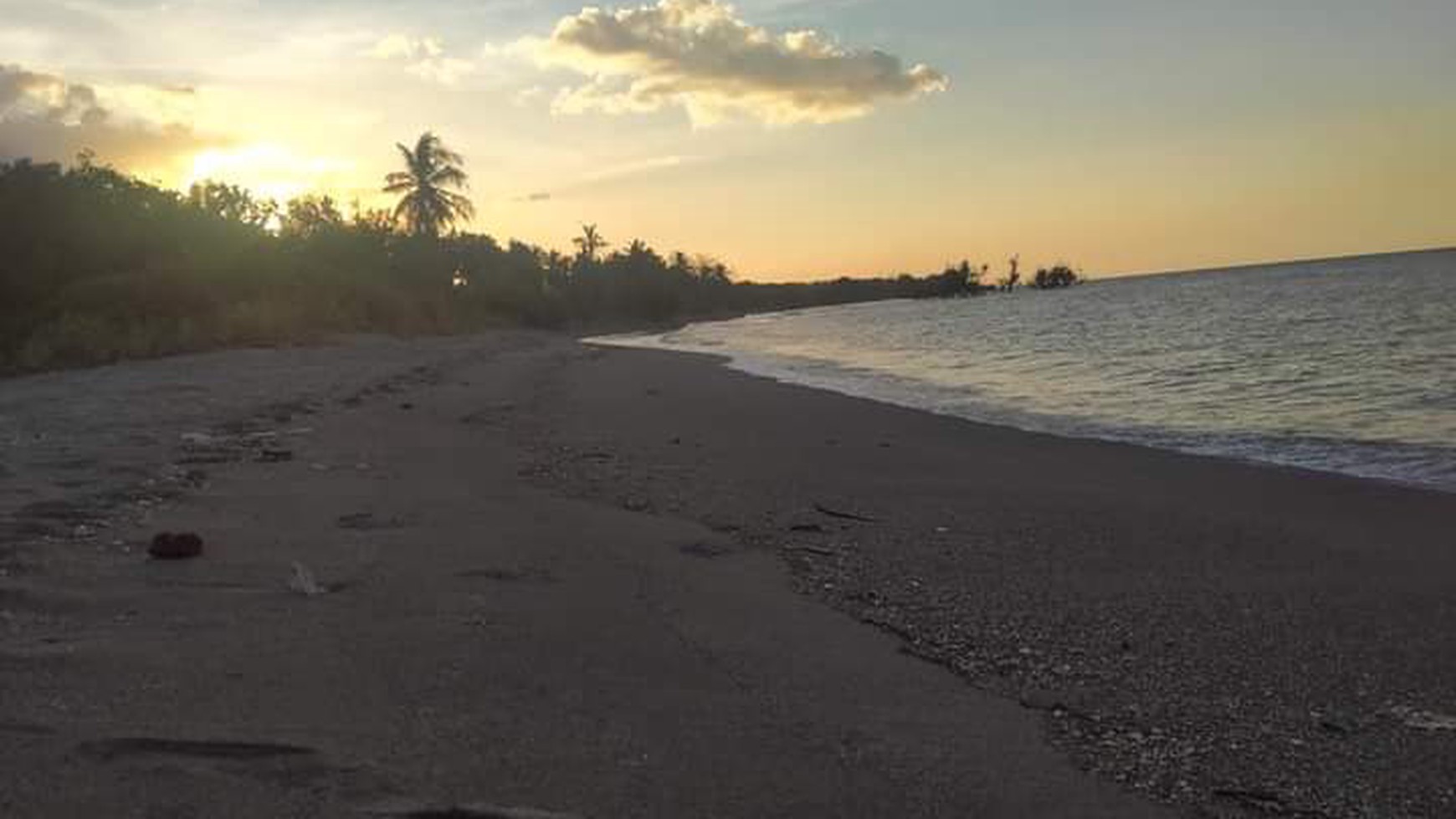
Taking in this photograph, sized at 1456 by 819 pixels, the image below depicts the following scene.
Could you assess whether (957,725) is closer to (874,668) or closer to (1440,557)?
(874,668)

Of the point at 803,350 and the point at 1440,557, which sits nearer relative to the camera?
the point at 1440,557

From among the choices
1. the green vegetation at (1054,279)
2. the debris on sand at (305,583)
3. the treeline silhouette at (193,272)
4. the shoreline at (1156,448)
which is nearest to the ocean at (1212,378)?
the shoreline at (1156,448)

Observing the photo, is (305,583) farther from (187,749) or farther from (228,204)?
(228,204)

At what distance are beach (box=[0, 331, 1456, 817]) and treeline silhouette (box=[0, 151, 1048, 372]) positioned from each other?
53.9ft

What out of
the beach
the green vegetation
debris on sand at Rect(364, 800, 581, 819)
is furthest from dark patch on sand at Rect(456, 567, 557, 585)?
the green vegetation

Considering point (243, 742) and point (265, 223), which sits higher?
point (265, 223)

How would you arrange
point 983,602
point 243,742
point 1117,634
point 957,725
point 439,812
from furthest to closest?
point 983,602, point 1117,634, point 957,725, point 243,742, point 439,812

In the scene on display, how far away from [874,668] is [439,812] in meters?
2.10

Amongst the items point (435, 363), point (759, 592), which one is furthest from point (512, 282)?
point (759, 592)

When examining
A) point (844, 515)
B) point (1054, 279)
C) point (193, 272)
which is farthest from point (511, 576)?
point (1054, 279)

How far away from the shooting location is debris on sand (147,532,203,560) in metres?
5.32

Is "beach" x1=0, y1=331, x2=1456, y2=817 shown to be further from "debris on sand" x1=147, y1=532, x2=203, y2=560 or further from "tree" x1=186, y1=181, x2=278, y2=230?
"tree" x1=186, y1=181, x2=278, y2=230

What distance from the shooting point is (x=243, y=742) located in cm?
328

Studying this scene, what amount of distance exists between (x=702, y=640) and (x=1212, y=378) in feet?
56.8
